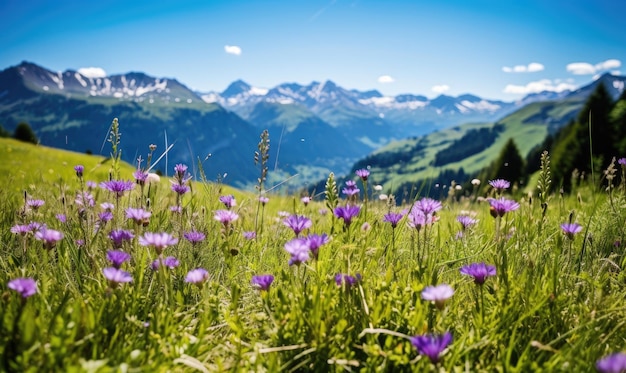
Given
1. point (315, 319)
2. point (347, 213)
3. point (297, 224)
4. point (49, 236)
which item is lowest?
point (315, 319)

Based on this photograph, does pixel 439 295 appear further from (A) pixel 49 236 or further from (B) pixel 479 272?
(A) pixel 49 236

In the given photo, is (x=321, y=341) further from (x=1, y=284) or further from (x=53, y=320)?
(x=1, y=284)

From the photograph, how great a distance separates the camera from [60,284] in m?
2.65

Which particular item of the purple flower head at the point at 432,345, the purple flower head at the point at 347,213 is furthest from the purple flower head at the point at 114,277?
the purple flower head at the point at 432,345

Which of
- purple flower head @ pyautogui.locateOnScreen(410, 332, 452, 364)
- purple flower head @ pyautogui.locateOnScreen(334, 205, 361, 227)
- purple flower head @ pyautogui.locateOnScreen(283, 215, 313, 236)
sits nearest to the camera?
purple flower head @ pyautogui.locateOnScreen(410, 332, 452, 364)

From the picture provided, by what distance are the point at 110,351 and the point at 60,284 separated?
976 millimetres

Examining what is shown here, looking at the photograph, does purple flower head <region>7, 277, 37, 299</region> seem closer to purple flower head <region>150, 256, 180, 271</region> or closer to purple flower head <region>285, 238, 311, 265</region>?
purple flower head <region>150, 256, 180, 271</region>

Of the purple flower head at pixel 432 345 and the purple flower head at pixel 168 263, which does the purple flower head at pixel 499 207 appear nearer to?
the purple flower head at pixel 432 345

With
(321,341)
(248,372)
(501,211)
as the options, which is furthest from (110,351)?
(501,211)

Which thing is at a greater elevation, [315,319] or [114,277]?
[114,277]

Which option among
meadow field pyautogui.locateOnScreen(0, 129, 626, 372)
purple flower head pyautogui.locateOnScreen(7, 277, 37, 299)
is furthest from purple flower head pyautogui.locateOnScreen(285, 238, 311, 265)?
purple flower head pyautogui.locateOnScreen(7, 277, 37, 299)

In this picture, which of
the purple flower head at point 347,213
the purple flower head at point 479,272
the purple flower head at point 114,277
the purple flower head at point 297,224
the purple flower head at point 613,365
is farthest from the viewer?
the purple flower head at point 297,224

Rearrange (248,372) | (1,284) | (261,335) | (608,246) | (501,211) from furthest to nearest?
(608,246) < (501,211) < (1,284) < (261,335) < (248,372)

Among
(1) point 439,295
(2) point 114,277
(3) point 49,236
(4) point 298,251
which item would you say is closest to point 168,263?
(2) point 114,277
